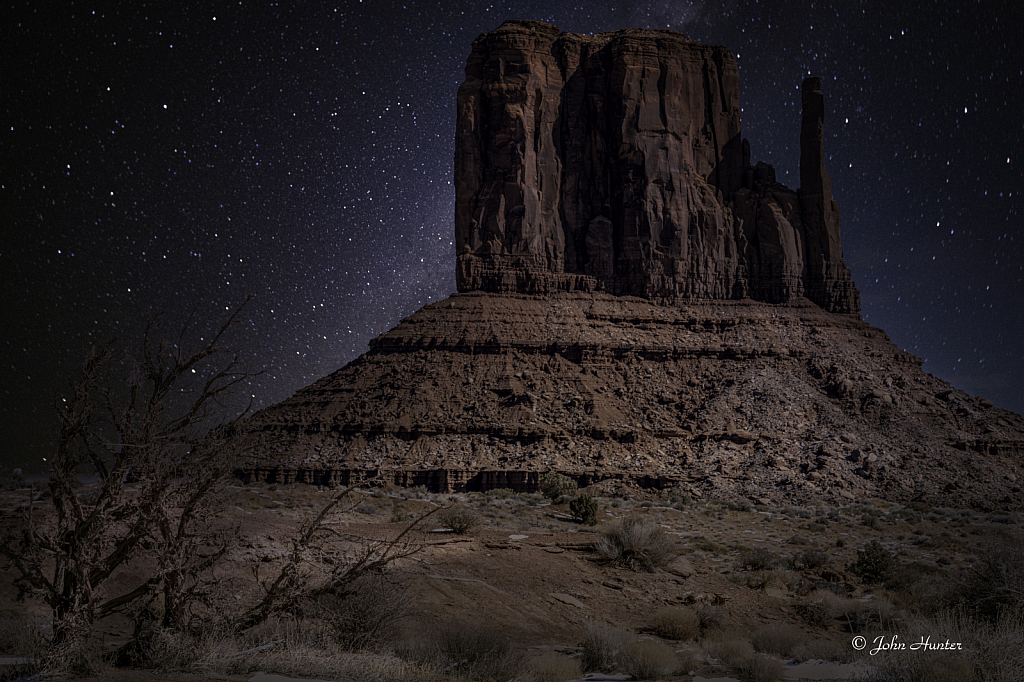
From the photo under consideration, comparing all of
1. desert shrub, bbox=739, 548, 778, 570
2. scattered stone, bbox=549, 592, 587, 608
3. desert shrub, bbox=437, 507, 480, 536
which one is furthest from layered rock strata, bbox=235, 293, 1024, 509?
scattered stone, bbox=549, 592, 587, 608

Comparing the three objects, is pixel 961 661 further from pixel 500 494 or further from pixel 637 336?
pixel 637 336

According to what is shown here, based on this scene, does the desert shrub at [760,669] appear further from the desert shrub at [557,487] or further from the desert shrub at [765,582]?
the desert shrub at [557,487]

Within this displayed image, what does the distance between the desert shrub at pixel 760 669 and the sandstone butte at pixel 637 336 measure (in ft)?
87.0

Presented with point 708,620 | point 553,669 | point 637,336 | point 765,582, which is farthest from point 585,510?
point 637,336

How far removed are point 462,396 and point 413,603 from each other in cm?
3860

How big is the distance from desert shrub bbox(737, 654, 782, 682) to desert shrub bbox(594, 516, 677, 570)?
5.99 metres

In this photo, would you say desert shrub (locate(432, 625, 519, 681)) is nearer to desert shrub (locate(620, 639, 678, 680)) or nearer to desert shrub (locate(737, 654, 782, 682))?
desert shrub (locate(620, 639, 678, 680))

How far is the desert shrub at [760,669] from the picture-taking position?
9.75 metres

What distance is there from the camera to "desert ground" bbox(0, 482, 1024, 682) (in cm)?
812

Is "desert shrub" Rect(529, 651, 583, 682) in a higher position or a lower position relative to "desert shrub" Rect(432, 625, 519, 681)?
lower

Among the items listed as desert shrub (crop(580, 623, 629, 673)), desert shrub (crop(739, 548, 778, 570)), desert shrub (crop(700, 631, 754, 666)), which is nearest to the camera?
desert shrub (crop(580, 623, 629, 673))

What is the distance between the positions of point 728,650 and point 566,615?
11.2 ft

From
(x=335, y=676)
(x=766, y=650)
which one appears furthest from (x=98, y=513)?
(x=766, y=650)

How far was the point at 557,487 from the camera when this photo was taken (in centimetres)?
3591
